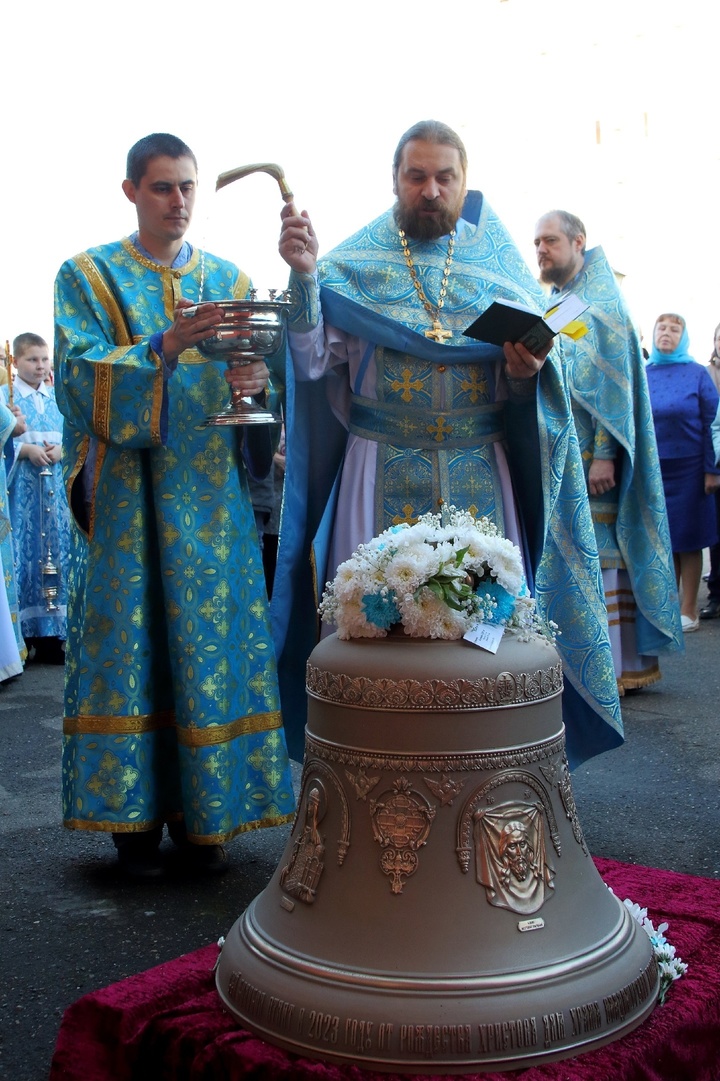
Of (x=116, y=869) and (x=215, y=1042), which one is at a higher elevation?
(x=215, y=1042)

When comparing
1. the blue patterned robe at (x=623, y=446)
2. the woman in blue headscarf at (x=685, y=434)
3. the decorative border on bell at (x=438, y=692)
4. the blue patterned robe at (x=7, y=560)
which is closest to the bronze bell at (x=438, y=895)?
the decorative border on bell at (x=438, y=692)

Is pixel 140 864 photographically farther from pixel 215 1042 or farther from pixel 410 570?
pixel 410 570

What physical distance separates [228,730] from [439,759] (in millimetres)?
1444

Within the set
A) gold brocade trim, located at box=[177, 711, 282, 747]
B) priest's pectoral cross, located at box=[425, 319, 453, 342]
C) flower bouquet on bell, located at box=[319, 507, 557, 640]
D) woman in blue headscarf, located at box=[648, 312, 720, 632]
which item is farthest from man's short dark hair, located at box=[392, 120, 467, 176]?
woman in blue headscarf, located at box=[648, 312, 720, 632]

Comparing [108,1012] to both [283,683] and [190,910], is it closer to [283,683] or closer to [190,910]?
[190,910]

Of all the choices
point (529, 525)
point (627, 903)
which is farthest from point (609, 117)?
point (627, 903)

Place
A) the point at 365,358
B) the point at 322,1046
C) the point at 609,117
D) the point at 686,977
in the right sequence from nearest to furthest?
the point at 322,1046 < the point at 686,977 < the point at 365,358 < the point at 609,117

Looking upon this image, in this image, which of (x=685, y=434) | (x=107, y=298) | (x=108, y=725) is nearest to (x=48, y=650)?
(x=685, y=434)

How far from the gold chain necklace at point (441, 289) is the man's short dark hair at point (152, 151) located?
658 mm

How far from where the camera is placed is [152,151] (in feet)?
11.6

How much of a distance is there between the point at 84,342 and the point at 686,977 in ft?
7.21

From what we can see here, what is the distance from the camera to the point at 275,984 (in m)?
2.22

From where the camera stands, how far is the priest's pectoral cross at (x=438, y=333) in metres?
3.59

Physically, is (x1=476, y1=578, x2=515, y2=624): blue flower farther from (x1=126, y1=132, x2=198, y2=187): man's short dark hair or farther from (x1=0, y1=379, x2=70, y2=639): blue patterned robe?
(x1=0, y1=379, x2=70, y2=639): blue patterned robe
